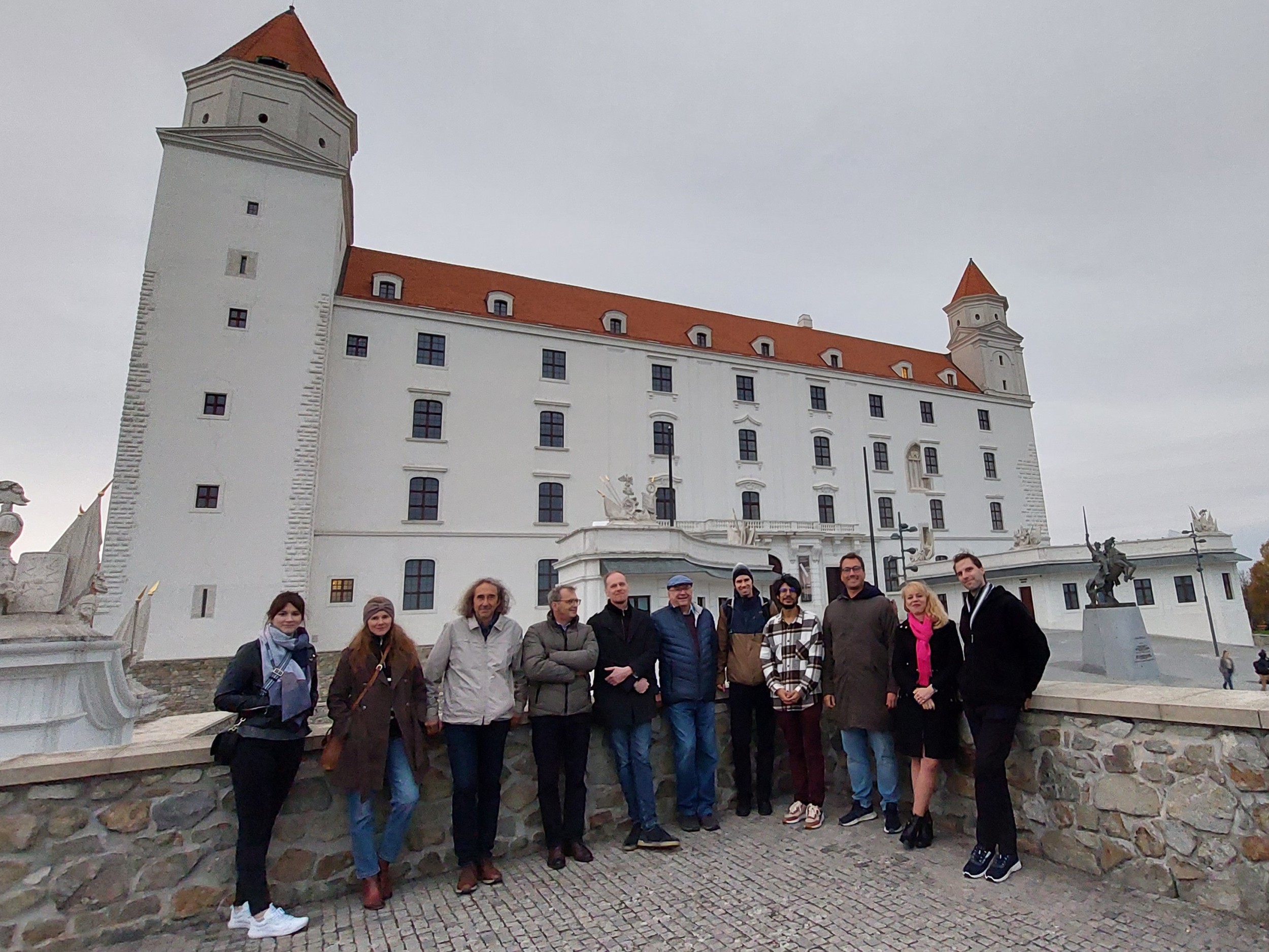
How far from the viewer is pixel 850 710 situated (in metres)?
4.57

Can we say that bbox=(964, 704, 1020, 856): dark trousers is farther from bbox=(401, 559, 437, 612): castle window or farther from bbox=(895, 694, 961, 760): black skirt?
bbox=(401, 559, 437, 612): castle window

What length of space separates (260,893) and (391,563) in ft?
65.5

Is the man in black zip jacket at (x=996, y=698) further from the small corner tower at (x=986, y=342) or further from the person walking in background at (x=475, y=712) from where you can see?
the small corner tower at (x=986, y=342)

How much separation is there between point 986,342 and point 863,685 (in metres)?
38.7

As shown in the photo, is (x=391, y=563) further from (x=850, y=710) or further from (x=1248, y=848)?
(x=1248, y=848)

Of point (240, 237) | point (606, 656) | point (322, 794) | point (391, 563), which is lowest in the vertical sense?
point (322, 794)

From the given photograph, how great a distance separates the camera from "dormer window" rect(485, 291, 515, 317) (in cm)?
2731

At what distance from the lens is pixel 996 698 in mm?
3816

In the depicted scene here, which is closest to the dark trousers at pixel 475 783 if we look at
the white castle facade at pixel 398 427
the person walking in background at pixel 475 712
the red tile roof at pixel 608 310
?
the person walking in background at pixel 475 712

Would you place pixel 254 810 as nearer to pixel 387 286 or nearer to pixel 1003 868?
pixel 1003 868

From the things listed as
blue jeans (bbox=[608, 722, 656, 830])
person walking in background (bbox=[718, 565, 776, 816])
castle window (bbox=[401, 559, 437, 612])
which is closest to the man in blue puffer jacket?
person walking in background (bbox=[718, 565, 776, 816])

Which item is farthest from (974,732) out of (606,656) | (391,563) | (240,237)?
(240,237)

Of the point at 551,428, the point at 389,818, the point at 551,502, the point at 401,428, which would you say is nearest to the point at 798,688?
the point at 389,818

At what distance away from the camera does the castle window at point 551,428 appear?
1011 inches
